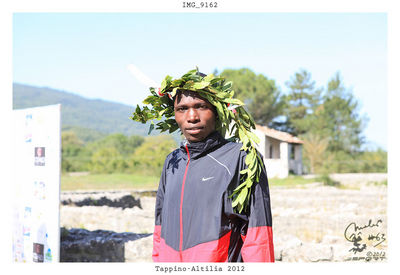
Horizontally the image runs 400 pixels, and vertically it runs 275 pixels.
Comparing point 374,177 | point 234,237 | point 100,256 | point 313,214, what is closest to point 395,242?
point 234,237

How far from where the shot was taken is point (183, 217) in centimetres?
236

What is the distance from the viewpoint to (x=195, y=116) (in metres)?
2.44

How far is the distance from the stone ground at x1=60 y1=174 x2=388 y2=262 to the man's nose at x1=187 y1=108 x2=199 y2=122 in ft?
13.7

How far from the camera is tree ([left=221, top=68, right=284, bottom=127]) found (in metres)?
35.8

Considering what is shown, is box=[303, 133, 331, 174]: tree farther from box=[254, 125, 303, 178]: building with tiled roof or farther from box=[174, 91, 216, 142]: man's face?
box=[174, 91, 216, 142]: man's face

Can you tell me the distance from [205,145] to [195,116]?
18 cm

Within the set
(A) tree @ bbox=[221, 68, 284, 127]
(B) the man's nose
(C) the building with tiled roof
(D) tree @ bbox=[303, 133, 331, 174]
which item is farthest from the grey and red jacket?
(A) tree @ bbox=[221, 68, 284, 127]

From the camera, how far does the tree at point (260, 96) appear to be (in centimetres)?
3578

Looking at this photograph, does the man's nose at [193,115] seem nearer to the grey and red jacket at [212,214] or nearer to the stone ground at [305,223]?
the grey and red jacket at [212,214]

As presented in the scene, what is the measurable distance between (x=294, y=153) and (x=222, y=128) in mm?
29393

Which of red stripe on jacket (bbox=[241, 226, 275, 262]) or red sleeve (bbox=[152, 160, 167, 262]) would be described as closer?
red stripe on jacket (bbox=[241, 226, 275, 262])

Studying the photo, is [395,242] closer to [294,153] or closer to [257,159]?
[257,159]

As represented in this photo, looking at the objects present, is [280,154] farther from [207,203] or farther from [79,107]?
[79,107]

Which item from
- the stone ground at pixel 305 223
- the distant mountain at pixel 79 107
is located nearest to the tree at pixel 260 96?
the stone ground at pixel 305 223
